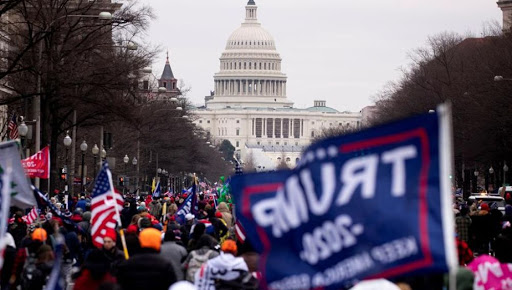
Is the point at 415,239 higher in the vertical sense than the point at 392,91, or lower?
lower

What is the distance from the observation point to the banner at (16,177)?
608 inches

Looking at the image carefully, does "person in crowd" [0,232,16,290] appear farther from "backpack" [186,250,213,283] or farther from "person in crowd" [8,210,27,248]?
"person in crowd" [8,210,27,248]

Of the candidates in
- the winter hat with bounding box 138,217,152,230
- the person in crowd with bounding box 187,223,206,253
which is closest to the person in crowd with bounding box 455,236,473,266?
the person in crowd with bounding box 187,223,206,253

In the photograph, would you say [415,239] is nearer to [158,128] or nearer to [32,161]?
[32,161]

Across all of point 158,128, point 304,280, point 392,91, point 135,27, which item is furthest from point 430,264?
point 392,91

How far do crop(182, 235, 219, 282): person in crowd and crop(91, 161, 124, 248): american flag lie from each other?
0.84 m

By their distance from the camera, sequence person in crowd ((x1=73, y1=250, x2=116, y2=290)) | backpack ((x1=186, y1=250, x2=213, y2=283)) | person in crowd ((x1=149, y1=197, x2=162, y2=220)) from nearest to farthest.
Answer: person in crowd ((x1=73, y1=250, x2=116, y2=290)), backpack ((x1=186, y1=250, x2=213, y2=283)), person in crowd ((x1=149, y1=197, x2=162, y2=220))

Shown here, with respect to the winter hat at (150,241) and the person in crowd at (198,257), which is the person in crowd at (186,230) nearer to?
the person in crowd at (198,257)

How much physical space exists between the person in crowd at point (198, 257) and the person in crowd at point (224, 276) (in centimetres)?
172

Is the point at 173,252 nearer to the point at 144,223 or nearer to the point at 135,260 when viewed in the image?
the point at 135,260

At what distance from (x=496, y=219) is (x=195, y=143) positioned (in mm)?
84505

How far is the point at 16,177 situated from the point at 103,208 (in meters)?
2.57

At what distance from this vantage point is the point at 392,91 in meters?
136

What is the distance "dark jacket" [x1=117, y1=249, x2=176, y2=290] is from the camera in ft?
46.1
